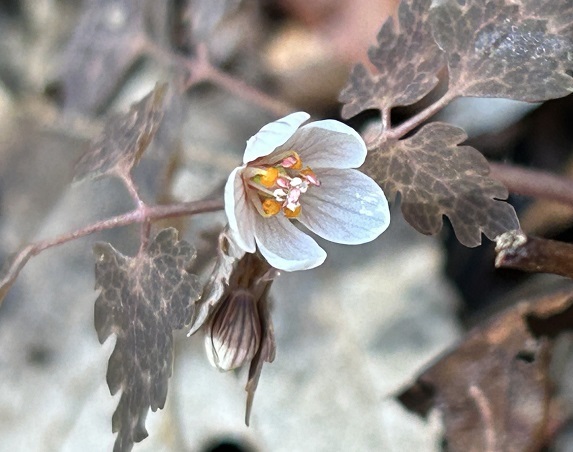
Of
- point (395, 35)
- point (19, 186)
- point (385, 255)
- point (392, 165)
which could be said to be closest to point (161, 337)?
point (392, 165)

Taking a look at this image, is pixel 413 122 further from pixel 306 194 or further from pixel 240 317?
pixel 240 317

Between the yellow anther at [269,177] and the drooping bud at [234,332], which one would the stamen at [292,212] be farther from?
the drooping bud at [234,332]

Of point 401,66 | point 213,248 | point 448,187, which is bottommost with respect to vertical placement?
point 213,248

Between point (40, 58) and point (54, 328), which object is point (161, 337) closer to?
point (54, 328)

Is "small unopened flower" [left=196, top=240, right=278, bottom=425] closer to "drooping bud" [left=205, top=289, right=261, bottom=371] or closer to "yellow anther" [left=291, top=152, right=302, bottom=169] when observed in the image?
"drooping bud" [left=205, top=289, right=261, bottom=371]

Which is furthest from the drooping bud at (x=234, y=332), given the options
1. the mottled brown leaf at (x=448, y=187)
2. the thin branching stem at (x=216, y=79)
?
the thin branching stem at (x=216, y=79)

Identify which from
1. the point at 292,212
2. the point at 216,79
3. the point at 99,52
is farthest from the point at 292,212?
the point at 99,52
